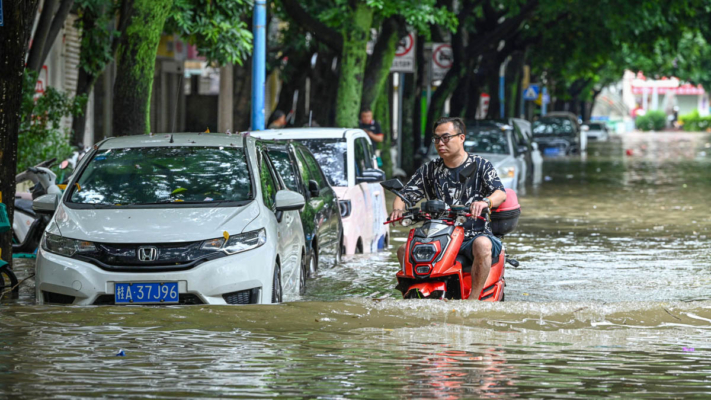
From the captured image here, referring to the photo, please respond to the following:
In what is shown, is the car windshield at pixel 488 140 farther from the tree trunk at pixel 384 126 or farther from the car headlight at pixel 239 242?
the car headlight at pixel 239 242

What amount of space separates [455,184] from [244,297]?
166cm

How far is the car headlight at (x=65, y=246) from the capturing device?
8.54 meters

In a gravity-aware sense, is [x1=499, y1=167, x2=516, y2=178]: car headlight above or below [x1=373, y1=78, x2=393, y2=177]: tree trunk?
below

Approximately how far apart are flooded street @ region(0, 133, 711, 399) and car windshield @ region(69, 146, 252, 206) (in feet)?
3.57

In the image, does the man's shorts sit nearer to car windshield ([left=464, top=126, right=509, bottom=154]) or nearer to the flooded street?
the flooded street

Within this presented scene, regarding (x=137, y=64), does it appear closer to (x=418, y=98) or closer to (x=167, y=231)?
(x=167, y=231)

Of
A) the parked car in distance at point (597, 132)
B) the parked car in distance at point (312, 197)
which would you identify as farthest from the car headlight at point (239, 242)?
the parked car in distance at point (597, 132)

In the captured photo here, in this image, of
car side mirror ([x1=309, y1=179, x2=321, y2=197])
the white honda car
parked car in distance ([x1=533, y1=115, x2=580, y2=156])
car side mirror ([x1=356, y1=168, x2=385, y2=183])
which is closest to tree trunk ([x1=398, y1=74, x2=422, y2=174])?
car side mirror ([x1=356, y1=168, x2=385, y2=183])

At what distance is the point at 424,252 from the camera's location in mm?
7738

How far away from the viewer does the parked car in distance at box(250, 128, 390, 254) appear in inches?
527

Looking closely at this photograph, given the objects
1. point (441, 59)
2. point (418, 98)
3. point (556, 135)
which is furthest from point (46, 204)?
point (556, 135)

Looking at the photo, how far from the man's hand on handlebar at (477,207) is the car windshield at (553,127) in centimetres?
4203

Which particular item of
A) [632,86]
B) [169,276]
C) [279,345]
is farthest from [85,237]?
[632,86]

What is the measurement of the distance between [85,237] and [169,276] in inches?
26.0
